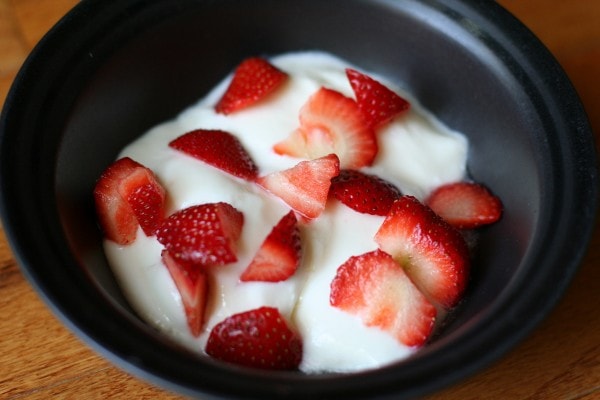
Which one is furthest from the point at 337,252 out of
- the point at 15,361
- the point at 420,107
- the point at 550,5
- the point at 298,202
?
the point at 550,5

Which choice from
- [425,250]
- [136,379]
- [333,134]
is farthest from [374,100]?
[136,379]

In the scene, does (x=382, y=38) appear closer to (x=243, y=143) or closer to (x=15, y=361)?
(x=243, y=143)

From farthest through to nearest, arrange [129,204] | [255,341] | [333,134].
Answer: [333,134] → [129,204] → [255,341]

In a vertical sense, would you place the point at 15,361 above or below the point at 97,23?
below

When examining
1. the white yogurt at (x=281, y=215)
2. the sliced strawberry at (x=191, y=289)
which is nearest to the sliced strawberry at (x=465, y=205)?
the white yogurt at (x=281, y=215)

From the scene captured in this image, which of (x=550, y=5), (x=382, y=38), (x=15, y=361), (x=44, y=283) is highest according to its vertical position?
(x=550, y=5)

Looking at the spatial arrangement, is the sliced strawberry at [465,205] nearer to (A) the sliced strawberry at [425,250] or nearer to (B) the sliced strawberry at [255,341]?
(A) the sliced strawberry at [425,250]

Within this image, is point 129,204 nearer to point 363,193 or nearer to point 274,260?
point 274,260
